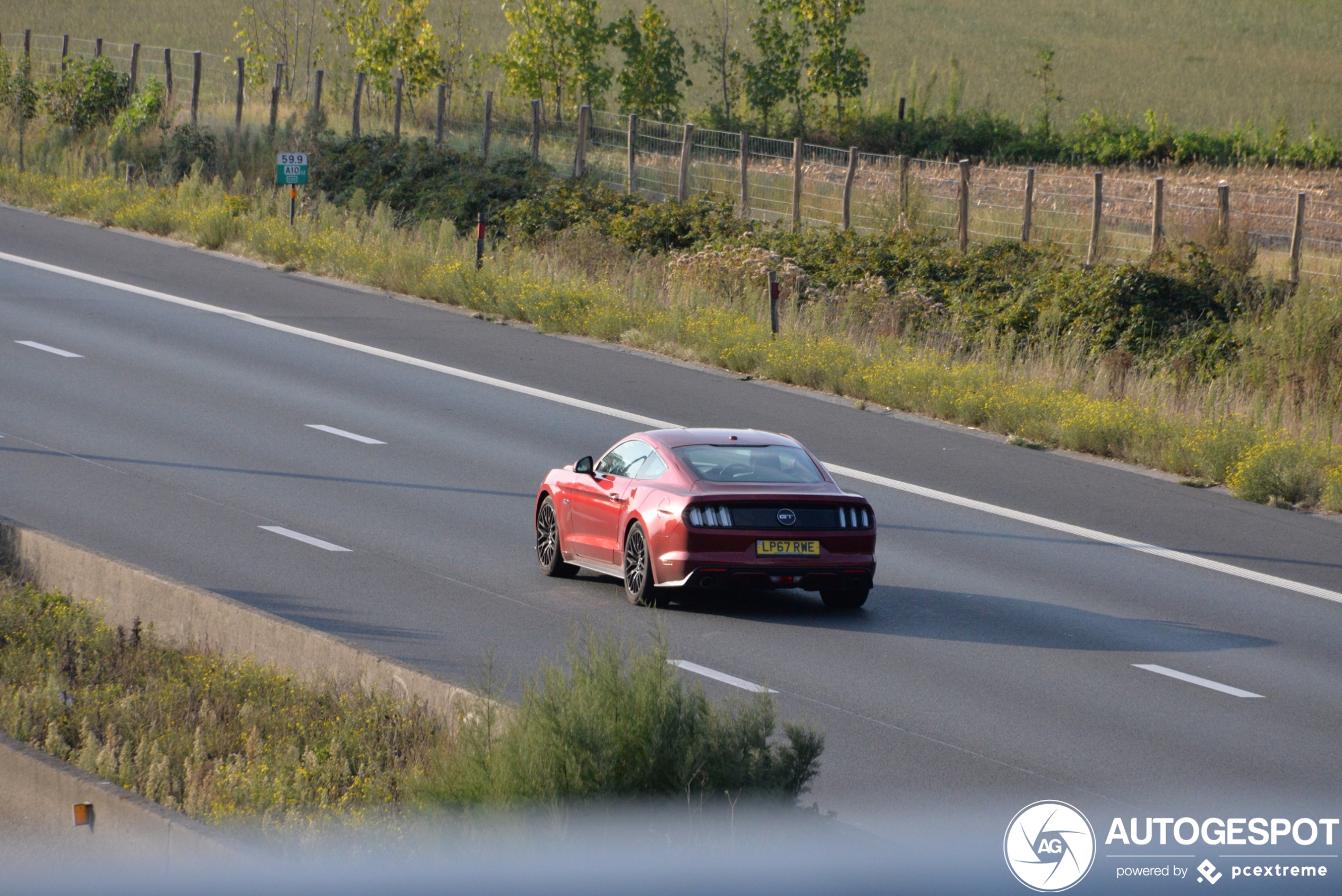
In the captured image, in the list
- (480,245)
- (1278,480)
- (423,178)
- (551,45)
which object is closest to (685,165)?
(423,178)

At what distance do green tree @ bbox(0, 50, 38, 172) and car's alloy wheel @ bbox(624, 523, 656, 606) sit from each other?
115ft

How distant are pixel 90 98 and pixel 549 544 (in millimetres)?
33276

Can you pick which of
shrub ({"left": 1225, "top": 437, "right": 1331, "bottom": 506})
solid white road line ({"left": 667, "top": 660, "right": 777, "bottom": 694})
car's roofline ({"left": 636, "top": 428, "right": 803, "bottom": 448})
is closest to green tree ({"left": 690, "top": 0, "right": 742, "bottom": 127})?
shrub ({"left": 1225, "top": 437, "right": 1331, "bottom": 506})

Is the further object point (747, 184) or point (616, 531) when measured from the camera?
point (747, 184)

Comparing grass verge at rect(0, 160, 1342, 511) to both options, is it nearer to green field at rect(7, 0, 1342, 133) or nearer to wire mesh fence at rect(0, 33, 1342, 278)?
wire mesh fence at rect(0, 33, 1342, 278)

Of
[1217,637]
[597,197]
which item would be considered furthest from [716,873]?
[597,197]

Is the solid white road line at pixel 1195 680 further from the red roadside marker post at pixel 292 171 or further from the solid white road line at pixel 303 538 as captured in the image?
the red roadside marker post at pixel 292 171

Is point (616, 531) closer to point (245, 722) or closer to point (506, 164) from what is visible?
point (245, 722)

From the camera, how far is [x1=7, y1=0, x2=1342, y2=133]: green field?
282ft

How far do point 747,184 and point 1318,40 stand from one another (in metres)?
87.2

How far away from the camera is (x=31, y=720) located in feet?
30.8

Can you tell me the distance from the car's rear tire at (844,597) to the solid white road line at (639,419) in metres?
3.63

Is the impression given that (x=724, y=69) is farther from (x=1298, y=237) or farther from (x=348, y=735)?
(x=348, y=735)

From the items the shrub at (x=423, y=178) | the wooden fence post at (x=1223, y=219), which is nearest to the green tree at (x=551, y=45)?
the shrub at (x=423, y=178)
